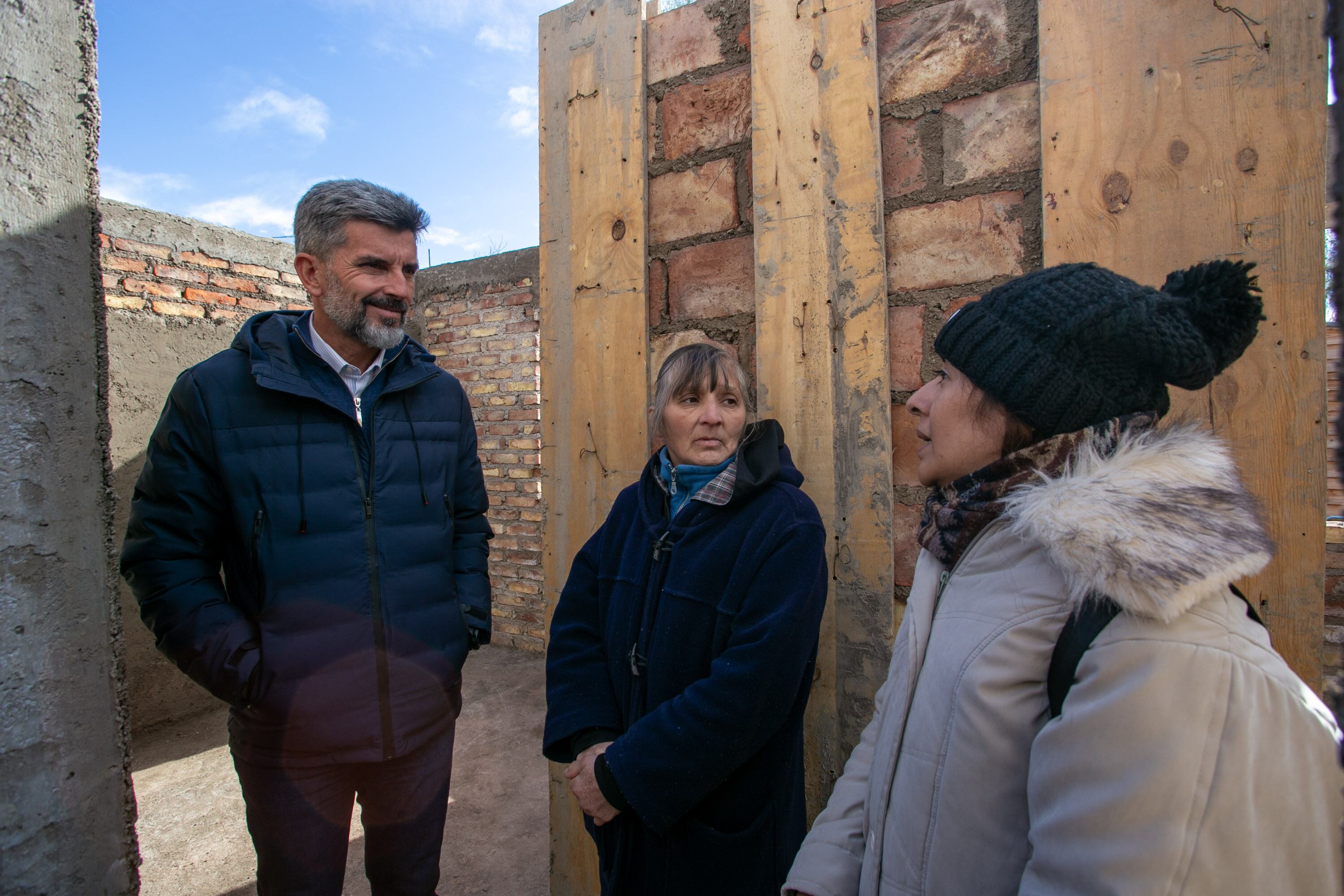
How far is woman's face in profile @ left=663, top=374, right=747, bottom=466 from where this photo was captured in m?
1.59

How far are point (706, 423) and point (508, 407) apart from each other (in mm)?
4167

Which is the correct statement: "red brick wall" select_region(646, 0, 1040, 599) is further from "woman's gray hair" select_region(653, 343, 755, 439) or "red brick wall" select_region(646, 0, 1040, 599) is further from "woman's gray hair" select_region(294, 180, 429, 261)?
"woman's gray hair" select_region(294, 180, 429, 261)

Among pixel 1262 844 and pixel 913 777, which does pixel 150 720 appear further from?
pixel 1262 844

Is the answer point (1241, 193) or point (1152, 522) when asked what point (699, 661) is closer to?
point (1152, 522)

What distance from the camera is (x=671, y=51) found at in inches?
75.0

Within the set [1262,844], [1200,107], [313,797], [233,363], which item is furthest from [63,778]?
[1200,107]

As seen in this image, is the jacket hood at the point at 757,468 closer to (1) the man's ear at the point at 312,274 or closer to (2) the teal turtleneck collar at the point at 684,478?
(2) the teal turtleneck collar at the point at 684,478

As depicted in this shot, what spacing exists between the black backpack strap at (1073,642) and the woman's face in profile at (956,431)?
0.28m

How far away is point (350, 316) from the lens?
1.92 m

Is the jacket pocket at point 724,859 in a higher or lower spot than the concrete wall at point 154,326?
lower

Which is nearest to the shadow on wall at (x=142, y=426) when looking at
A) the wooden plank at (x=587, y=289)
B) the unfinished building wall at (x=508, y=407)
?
the unfinished building wall at (x=508, y=407)

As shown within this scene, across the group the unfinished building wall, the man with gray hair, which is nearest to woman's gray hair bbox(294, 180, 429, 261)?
the man with gray hair

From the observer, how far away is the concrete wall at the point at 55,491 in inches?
44.6

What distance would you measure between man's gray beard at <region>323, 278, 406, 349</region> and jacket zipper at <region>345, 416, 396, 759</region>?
Answer: 309mm
